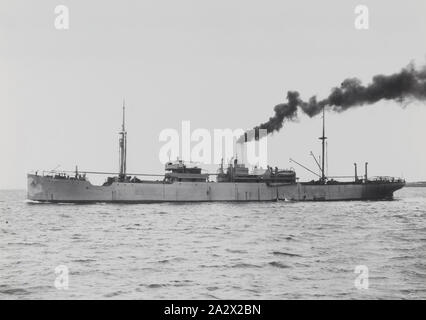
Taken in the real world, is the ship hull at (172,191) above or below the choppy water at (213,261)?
above

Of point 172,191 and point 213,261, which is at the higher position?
point 172,191

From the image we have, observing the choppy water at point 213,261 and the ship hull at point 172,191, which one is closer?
the choppy water at point 213,261

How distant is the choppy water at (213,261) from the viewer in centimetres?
1305

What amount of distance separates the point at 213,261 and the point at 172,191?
132 ft

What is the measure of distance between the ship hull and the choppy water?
26.0 meters

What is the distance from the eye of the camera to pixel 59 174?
181 feet

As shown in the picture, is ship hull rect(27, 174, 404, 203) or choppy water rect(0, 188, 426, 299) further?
ship hull rect(27, 174, 404, 203)

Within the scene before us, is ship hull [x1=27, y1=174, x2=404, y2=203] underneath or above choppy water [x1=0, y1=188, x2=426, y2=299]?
above

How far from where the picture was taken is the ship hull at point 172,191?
180 feet

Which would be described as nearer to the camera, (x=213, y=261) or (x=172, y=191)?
(x=213, y=261)

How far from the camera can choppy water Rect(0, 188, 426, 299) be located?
13.0 meters

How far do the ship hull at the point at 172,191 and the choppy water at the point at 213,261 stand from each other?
26.0m

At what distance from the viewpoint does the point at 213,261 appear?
1725 cm

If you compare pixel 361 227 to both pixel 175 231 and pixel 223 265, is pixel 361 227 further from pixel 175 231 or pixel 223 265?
pixel 223 265
